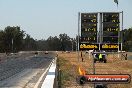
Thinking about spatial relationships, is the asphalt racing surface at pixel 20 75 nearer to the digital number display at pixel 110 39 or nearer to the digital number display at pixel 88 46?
the digital number display at pixel 88 46

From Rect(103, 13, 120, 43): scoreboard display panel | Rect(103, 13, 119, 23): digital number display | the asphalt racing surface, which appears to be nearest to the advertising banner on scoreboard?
Rect(103, 13, 120, 43): scoreboard display panel

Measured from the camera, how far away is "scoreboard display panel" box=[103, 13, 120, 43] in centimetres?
4006

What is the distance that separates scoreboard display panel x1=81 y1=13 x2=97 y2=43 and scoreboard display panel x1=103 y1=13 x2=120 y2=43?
2.90 ft

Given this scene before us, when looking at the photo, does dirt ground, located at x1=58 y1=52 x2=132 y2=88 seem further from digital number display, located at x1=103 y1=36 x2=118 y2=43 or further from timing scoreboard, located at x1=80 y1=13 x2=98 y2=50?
timing scoreboard, located at x1=80 y1=13 x2=98 y2=50

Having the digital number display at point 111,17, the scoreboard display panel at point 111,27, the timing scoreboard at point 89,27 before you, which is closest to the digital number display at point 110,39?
the scoreboard display panel at point 111,27

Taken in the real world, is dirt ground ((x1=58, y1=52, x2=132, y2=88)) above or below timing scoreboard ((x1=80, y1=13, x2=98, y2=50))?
below

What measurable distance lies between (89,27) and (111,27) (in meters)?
1.95

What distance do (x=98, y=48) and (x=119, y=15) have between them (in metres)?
6.46

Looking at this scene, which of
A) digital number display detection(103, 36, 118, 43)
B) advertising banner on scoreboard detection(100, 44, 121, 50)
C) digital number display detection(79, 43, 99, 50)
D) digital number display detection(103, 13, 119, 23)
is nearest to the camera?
digital number display detection(79, 43, 99, 50)

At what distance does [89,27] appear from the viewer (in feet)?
133

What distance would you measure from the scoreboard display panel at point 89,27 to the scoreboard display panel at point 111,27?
0.88m

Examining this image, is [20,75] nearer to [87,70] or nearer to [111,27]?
[87,70]

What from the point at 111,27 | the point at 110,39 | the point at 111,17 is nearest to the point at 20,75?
the point at 110,39

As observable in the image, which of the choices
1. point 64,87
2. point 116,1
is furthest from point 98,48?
point 64,87
